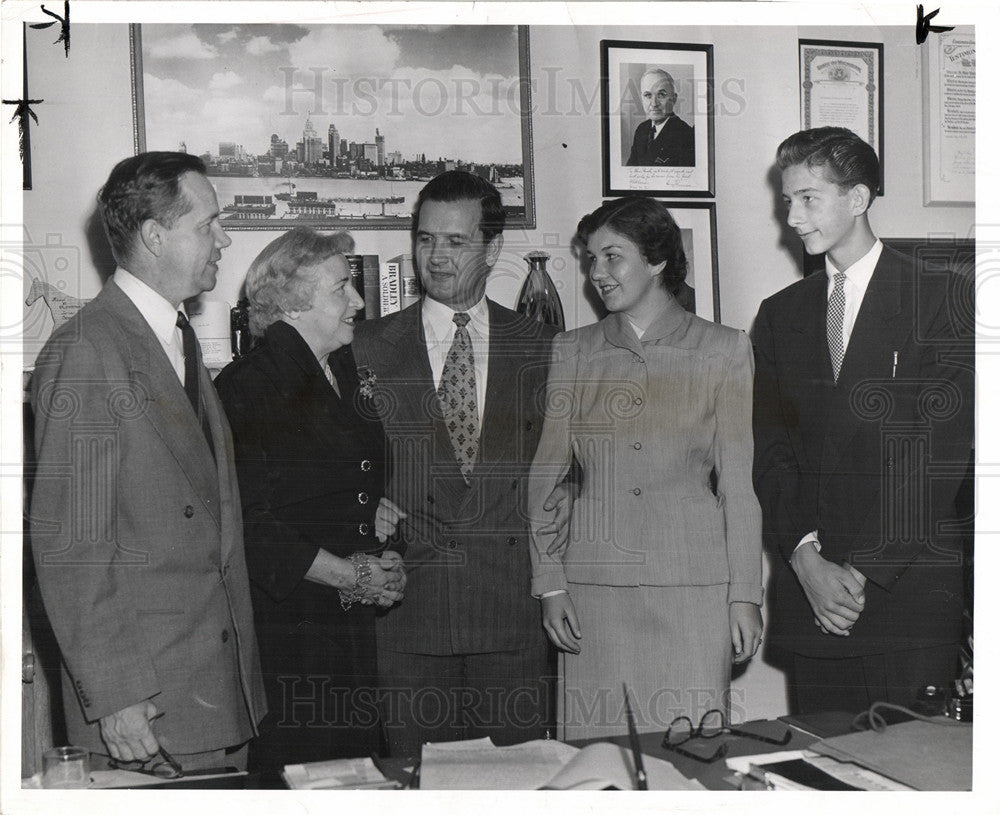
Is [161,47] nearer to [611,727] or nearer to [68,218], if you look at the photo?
[68,218]

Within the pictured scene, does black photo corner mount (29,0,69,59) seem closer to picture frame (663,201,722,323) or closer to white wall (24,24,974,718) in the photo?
white wall (24,24,974,718)

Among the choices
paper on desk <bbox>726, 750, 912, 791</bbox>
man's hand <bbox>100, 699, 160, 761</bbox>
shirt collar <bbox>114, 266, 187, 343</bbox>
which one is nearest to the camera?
paper on desk <bbox>726, 750, 912, 791</bbox>

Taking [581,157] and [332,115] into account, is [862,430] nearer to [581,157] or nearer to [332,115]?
[581,157]

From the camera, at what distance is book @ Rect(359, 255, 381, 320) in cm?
199

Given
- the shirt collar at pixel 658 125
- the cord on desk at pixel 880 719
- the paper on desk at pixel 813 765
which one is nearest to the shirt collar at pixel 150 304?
the shirt collar at pixel 658 125

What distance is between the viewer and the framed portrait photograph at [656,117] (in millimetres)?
1991

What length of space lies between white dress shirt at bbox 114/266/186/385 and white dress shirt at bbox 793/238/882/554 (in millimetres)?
1353

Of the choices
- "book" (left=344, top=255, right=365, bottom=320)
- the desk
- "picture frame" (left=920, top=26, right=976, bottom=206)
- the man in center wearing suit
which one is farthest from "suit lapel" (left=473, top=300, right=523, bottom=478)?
"picture frame" (left=920, top=26, right=976, bottom=206)

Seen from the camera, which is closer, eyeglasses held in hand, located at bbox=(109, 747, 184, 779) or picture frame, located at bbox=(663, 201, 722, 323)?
eyeglasses held in hand, located at bbox=(109, 747, 184, 779)

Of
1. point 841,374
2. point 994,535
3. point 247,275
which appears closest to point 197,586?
point 247,275

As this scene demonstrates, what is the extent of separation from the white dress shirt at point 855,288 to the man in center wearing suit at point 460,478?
2.02ft

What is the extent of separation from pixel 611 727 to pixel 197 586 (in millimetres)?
891

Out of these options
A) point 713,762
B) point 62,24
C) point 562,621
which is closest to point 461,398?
point 562,621

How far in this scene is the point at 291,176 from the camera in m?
1.98
